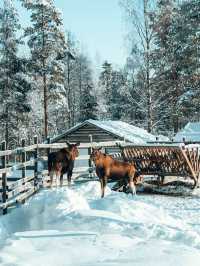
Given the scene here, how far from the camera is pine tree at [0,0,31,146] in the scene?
39.2 metres

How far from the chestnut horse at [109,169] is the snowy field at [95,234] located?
2595 millimetres

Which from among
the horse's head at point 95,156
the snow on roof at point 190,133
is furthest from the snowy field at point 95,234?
the snow on roof at point 190,133

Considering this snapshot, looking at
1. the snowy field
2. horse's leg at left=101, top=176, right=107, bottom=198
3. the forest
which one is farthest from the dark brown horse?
the forest

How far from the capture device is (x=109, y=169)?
13812mm

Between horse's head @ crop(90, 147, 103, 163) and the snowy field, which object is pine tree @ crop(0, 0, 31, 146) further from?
the snowy field

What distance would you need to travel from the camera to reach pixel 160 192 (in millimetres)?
15656

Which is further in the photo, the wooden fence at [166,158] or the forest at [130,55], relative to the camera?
the forest at [130,55]

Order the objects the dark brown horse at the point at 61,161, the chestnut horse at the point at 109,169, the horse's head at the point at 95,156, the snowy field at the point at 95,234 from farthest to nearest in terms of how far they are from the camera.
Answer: the dark brown horse at the point at 61,161
the chestnut horse at the point at 109,169
the horse's head at the point at 95,156
the snowy field at the point at 95,234

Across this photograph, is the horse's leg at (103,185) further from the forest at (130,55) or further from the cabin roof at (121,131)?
the forest at (130,55)

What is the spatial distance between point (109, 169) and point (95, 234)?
19.3 ft

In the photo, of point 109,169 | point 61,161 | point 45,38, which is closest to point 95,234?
point 109,169

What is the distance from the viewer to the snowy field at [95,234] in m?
6.55

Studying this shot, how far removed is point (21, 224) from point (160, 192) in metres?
6.94

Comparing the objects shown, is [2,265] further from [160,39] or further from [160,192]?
[160,39]
